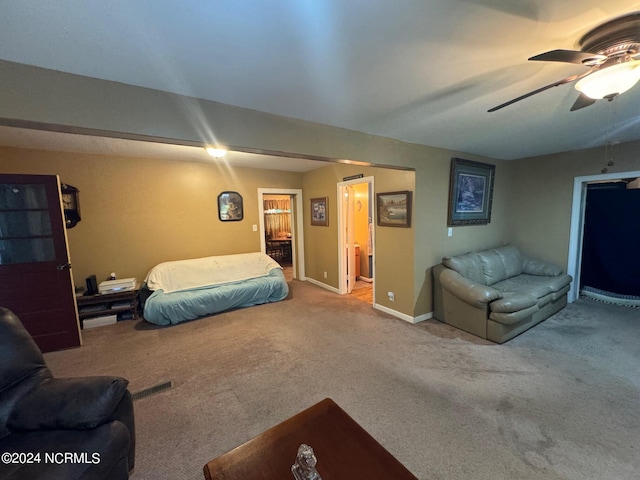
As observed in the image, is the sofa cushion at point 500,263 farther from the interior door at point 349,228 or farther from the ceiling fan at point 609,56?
the ceiling fan at point 609,56

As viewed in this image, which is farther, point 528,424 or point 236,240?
point 236,240

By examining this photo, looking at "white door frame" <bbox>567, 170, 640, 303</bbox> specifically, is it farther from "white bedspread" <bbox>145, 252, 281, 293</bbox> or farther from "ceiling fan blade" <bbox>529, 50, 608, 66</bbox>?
"white bedspread" <bbox>145, 252, 281, 293</bbox>

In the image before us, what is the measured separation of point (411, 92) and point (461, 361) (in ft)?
8.28

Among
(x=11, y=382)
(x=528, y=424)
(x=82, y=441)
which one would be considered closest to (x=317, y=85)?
(x=82, y=441)

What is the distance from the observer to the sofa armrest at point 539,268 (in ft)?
13.0

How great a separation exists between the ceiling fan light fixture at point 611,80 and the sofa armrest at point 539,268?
A: 11.4 feet

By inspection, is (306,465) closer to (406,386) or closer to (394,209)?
(406,386)

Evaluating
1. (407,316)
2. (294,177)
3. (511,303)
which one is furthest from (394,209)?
(294,177)

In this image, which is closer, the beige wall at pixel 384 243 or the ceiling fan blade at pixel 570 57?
the ceiling fan blade at pixel 570 57

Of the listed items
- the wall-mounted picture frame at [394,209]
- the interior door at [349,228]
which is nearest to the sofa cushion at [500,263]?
the wall-mounted picture frame at [394,209]

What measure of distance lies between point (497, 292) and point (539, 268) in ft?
5.93

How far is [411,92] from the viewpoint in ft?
6.01

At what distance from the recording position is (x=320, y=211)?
5.22 meters

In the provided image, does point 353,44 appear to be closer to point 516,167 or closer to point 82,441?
point 82,441
